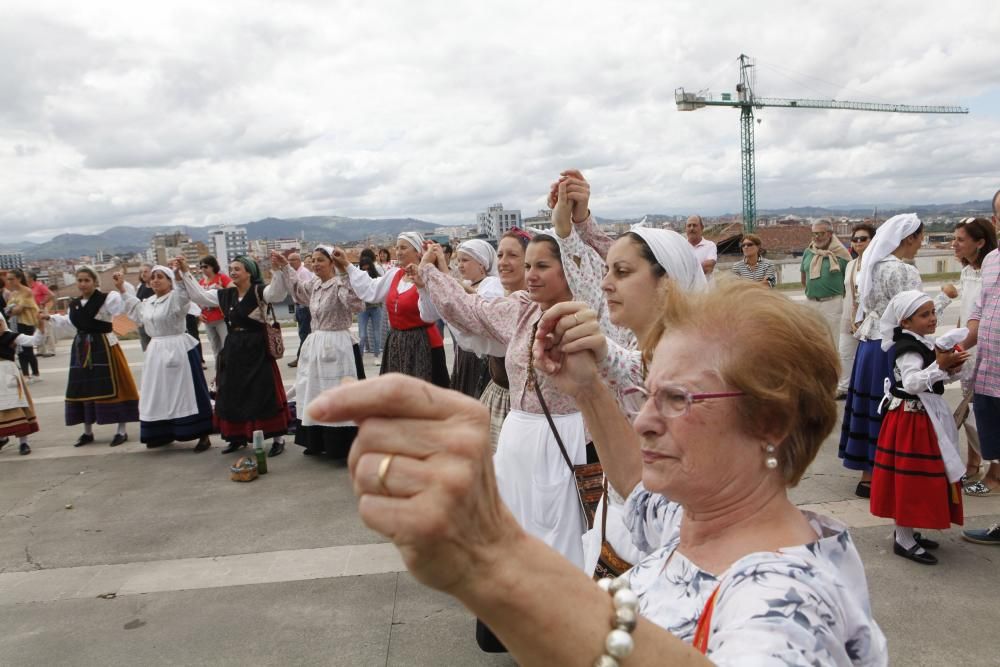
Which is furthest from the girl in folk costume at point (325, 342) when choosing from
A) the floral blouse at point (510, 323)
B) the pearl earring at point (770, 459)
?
the pearl earring at point (770, 459)

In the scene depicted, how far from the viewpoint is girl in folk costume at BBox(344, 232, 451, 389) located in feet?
18.2

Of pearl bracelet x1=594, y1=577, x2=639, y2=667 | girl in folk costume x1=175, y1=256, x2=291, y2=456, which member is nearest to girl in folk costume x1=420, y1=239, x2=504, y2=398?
girl in folk costume x1=175, y1=256, x2=291, y2=456

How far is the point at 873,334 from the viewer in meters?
4.73

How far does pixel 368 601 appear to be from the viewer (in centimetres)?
359

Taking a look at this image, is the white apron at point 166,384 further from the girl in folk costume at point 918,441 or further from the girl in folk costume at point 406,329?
the girl in folk costume at point 918,441

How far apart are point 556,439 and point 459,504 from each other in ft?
6.59

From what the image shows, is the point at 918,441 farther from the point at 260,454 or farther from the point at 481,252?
the point at 260,454

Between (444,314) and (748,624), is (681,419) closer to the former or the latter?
(748,624)

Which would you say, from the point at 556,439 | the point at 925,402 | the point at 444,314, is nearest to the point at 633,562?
the point at 556,439

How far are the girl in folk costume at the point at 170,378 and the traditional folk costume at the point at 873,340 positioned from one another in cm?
598

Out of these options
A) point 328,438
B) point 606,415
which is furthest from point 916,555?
point 328,438

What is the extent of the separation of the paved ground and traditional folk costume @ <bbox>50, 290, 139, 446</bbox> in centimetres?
118

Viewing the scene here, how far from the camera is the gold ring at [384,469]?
0.66 metres

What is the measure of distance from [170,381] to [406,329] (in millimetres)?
2769
